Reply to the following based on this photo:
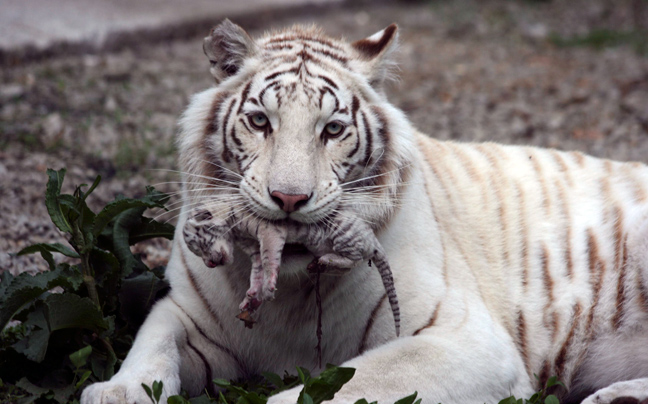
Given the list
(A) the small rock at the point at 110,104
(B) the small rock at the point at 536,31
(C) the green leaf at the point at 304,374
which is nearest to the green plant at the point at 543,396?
(C) the green leaf at the point at 304,374

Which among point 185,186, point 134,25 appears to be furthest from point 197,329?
point 134,25

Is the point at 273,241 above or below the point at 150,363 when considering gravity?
above

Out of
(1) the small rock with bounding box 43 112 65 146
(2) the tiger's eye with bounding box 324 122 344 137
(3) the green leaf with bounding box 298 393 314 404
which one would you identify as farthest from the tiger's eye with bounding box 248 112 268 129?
(1) the small rock with bounding box 43 112 65 146

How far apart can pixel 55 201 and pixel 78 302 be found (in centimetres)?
35

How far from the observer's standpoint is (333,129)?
7.79 ft

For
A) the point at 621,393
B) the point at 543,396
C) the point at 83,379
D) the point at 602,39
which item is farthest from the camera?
the point at 602,39

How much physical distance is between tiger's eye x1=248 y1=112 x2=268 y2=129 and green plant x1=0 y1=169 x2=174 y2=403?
1.68 feet

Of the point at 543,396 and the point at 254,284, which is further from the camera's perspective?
the point at 543,396

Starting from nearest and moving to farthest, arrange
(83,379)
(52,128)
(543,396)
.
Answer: (83,379) < (543,396) < (52,128)

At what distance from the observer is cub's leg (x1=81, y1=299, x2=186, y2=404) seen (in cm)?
219

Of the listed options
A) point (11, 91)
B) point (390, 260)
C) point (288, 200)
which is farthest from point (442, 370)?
point (11, 91)

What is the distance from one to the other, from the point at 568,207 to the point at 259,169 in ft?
4.67

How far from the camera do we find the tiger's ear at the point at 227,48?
8.24ft

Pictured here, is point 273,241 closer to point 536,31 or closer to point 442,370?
point 442,370
